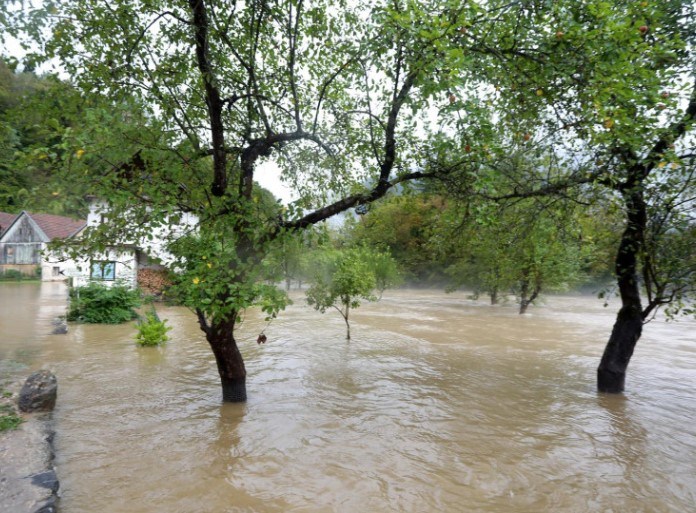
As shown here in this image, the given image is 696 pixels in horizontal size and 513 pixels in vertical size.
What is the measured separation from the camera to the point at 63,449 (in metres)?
5.95

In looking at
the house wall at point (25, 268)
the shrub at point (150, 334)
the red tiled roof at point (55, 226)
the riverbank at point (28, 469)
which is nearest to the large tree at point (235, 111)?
the riverbank at point (28, 469)

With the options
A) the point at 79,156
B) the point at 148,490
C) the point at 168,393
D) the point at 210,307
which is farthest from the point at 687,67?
the point at 168,393

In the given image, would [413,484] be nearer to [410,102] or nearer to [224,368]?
[224,368]

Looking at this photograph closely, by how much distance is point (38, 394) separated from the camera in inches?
269

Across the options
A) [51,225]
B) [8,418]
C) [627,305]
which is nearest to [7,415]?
[8,418]

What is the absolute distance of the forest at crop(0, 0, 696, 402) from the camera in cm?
521

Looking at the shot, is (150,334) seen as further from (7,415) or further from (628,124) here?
Answer: (628,124)

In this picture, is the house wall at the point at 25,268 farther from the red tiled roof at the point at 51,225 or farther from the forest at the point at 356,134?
the forest at the point at 356,134

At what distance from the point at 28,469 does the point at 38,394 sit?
2573mm

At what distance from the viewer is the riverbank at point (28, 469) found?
4090 millimetres

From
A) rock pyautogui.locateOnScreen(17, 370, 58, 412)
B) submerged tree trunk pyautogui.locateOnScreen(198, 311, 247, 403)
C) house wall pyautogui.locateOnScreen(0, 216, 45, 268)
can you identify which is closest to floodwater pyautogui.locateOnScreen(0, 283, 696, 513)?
submerged tree trunk pyautogui.locateOnScreen(198, 311, 247, 403)

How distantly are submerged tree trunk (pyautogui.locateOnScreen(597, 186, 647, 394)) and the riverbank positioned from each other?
863cm

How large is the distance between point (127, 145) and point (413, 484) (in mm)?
5504

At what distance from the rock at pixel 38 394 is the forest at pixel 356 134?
2.48 m
